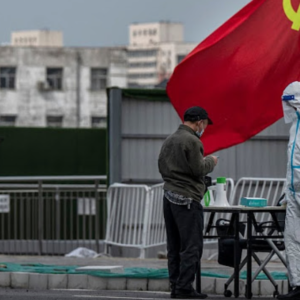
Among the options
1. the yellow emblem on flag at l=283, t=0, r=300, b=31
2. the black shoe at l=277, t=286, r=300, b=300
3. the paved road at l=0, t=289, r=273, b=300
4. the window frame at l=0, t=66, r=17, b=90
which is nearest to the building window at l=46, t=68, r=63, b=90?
the window frame at l=0, t=66, r=17, b=90

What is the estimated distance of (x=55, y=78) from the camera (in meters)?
98.6

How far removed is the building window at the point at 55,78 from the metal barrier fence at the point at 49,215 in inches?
2991

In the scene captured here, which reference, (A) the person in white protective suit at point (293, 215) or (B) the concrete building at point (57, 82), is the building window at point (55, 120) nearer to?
(B) the concrete building at point (57, 82)

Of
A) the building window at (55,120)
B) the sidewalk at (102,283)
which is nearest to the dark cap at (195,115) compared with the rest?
the sidewalk at (102,283)

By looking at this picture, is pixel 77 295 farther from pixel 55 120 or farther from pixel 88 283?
pixel 55 120

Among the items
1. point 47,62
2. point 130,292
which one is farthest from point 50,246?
point 47,62

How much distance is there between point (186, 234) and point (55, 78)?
8796 centimetres

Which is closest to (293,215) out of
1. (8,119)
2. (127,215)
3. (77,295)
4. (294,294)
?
(294,294)

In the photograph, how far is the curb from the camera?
1284 centimetres

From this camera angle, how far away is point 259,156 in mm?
19656

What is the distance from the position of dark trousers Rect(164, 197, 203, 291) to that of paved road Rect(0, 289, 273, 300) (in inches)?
19.7

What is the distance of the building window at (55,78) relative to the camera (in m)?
97.9

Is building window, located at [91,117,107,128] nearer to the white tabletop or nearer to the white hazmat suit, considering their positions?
the white tabletop

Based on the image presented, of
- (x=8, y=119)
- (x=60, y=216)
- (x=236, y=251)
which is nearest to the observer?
(x=236, y=251)
